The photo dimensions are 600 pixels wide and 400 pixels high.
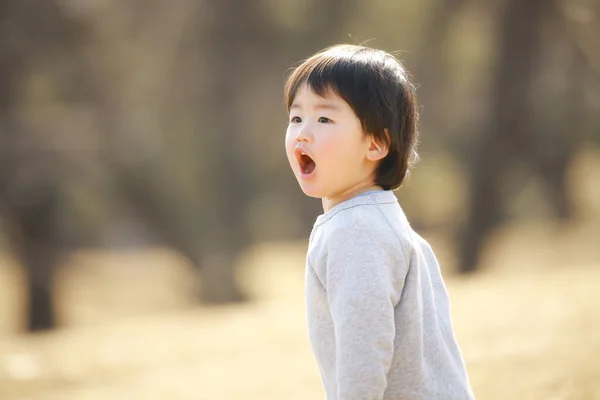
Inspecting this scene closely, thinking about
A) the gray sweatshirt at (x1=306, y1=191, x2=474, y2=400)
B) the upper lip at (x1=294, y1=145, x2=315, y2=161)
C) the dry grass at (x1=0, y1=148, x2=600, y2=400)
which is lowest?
the dry grass at (x1=0, y1=148, x2=600, y2=400)

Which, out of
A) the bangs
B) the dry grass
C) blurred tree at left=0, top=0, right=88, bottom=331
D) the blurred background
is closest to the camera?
the bangs

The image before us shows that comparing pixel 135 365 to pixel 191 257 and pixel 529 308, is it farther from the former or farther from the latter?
pixel 191 257

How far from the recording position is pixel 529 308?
17.6 ft

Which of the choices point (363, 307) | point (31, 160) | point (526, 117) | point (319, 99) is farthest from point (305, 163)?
point (526, 117)

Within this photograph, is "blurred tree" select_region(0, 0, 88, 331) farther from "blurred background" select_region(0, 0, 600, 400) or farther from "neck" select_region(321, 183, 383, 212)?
"neck" select_region(321, 183, 383, 212)

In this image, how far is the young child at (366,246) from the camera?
1901 millimetres

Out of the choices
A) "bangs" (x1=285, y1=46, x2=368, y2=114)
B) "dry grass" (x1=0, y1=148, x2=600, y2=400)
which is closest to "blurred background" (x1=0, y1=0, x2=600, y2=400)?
"dry grass" (x1=0, y1=148, x2=600, y2=400)

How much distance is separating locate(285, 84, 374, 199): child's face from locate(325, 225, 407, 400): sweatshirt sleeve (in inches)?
8.9

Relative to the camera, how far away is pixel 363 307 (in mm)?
1893

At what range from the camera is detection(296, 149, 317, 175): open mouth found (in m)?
2.18

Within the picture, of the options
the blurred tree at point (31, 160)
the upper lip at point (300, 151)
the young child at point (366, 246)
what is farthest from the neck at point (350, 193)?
the blurred tree at point (31, 160)

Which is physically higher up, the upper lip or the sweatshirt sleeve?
the upper lip

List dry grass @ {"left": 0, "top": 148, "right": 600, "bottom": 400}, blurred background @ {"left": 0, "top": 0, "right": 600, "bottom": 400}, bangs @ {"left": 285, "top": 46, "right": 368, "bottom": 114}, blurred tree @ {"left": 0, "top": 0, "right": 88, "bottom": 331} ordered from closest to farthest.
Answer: bangs @ {"left": 285, "top": 46, "right": 368, "bottom": 114} → dry grass @ {"left": 0, "top": 148, "right": 600, "bottom": 400} → blurred tree @ {"left": 0, "top": 0, "right": 88, "bottom": 331} → blurred background @ {"left": 0, "top": 0, "right": 600, "bottom": 400}

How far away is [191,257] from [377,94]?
42.9 ft
